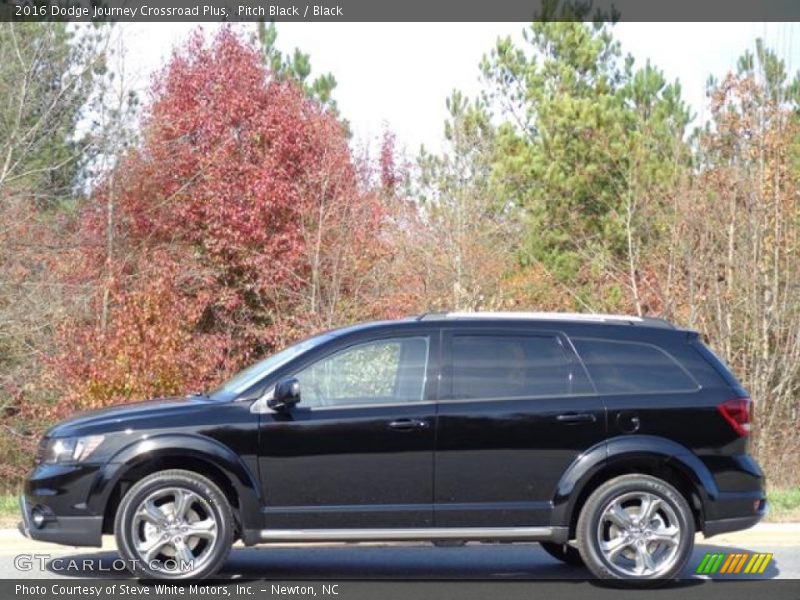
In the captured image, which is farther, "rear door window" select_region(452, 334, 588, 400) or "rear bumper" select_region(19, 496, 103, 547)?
"rear door window" select_region(452, 334, 588, 400)

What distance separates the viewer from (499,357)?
907 cm

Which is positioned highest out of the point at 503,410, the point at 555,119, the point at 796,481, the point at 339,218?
the point at 555,119

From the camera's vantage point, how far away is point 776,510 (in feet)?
37.9

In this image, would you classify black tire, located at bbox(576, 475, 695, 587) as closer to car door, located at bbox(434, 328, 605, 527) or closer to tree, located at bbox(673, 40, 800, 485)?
car door, located at bbox(434, 328, 605, 527)

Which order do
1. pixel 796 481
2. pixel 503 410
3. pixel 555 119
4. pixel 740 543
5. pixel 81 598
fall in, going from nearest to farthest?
pixel 81 598
pixel 503 410
pixel 740 543
pixel 796 481
pixel 555 119

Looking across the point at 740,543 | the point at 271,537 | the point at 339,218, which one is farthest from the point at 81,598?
the point at 339,218

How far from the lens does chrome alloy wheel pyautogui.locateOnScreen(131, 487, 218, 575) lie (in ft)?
28.1

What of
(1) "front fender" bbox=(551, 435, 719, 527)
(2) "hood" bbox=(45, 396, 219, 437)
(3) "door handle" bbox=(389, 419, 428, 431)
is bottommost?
(1) "front fender" bbox=(551, 435, 719, 527)

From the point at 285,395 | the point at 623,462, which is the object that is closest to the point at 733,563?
the point at 623,462

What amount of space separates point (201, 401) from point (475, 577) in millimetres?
2173

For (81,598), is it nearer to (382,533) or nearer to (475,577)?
(382,533)

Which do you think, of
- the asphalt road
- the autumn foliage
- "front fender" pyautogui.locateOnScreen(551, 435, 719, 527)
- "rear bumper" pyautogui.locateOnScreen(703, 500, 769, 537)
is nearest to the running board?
"front fender" pyautogui.locateOnScreen(551, 435, 719, 527)

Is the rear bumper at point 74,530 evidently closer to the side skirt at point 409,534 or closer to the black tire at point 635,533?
the side skirt at point 409,534

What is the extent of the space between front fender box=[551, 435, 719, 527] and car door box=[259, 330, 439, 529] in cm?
87
